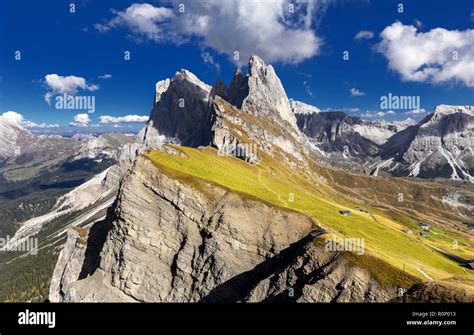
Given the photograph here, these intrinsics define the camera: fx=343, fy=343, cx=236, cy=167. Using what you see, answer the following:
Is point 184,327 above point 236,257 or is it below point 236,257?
above

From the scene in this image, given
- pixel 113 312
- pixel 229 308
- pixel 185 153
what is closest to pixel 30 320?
pixel 113 312

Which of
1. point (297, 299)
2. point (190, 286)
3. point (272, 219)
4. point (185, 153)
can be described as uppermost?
point (185, 153)

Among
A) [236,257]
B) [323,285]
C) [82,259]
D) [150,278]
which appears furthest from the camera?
[82,259]

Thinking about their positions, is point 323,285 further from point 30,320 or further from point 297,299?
point 30,320

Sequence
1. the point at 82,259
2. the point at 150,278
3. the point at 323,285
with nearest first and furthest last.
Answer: the point at 323,285 → the point at 150,278 → the point at 82,259

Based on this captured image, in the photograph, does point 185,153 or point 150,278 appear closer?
point 150,278

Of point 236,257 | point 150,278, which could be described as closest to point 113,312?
point 236,257

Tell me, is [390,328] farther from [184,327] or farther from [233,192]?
[233,192]
